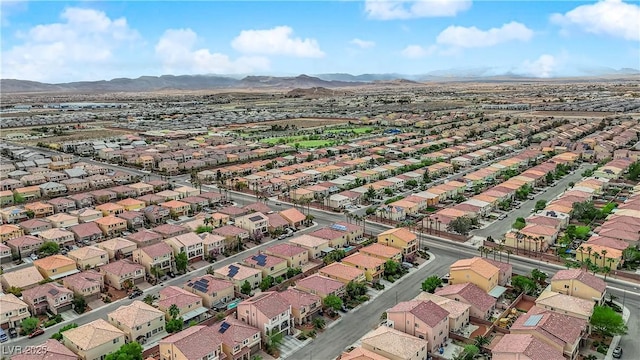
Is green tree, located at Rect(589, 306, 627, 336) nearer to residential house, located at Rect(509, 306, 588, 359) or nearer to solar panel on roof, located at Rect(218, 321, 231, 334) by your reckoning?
residential house, located at Rect(509, 306, 588, 359)

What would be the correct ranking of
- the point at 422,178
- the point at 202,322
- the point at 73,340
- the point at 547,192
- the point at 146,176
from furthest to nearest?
the point at 146,176 → the point at 422,178 → the point at 547,192 → the point at 202,322 → the point at 73,340

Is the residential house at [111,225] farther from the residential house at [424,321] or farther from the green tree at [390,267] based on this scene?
the residential house at [424,321]

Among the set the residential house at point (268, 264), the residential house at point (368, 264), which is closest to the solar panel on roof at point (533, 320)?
the residential house at point (368, 264)

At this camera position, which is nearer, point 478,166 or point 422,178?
point 422,178

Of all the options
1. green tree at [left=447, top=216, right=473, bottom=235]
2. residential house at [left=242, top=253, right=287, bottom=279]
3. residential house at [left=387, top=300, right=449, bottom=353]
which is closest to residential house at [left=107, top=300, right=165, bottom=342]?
residential house at [left=242, top=253, right=287, bottom=279]

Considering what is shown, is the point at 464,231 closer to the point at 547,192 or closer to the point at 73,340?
the point at 547,192

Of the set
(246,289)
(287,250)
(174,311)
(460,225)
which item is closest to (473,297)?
(460,225)

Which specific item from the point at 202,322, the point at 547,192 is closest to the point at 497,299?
the point at 202,322
